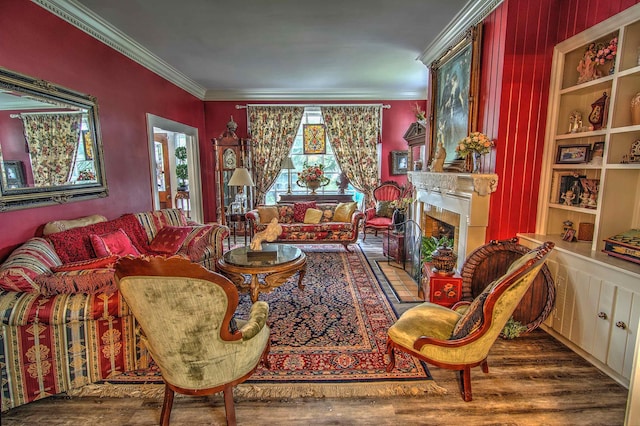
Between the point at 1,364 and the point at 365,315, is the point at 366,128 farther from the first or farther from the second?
the point at 1,364

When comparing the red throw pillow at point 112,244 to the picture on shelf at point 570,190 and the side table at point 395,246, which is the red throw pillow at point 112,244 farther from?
the picture on shelf at point 570,190

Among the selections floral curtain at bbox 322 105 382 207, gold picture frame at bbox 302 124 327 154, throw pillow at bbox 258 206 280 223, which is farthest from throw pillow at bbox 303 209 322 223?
gold picture frame at bbox 302 124 327 154

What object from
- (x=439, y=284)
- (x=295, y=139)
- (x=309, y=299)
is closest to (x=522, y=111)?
(x=439, y=284)

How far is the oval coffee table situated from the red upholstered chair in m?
2.73

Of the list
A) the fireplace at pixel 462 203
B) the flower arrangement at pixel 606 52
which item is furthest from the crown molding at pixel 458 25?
the fireplace at pixel 462 203

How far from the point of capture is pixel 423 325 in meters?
2.05

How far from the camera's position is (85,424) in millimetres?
1812

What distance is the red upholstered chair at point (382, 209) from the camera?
5.89m

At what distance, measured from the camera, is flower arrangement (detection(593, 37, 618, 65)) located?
91.7 inches

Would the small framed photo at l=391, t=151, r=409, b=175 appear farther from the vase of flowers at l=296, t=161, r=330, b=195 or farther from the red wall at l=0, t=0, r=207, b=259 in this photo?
the red wall at l=0, t=0, r=207, b=259

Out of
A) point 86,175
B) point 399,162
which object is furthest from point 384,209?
point 86,175

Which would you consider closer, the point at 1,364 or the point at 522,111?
the point at 1,364

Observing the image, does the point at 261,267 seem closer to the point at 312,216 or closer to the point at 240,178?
the point at 312,216

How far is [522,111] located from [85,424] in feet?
13.0
